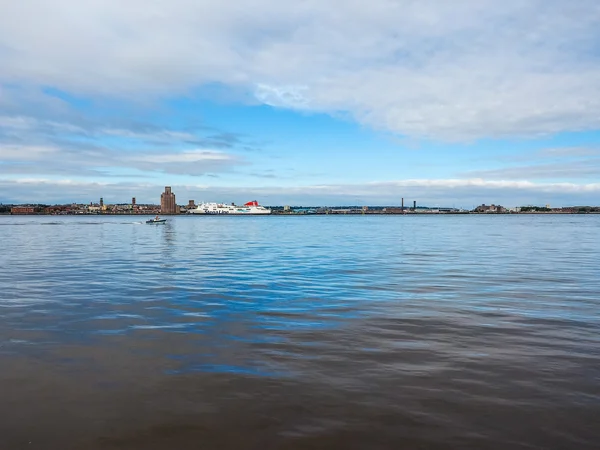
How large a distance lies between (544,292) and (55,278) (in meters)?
26.1

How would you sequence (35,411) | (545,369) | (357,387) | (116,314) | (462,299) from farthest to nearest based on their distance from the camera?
(462,299), (116,314), (545,369), (357,387), (35,411)

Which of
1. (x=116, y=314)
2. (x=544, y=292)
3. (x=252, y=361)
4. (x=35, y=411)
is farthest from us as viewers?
(x=544, y=292)

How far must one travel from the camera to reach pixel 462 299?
1886 centimetres

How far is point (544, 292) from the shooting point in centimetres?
2050

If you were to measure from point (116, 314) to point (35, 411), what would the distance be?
27.3ft

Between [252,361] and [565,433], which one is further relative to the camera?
[252,361]

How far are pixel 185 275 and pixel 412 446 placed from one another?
21.9 meters

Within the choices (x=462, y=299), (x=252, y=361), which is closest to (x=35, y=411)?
(x=252, y=361)

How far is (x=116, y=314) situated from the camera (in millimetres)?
16250

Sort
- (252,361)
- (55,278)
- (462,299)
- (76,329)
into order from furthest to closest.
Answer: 1. (55,278)
2. (462,299)
3. (76,329)
4. (252,361)

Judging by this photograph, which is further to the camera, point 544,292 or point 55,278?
point 55,278

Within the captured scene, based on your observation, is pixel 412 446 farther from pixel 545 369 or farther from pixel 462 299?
pixel 462 299

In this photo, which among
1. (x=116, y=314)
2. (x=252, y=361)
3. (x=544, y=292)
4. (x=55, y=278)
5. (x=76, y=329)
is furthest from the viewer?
(x=55, y=278)

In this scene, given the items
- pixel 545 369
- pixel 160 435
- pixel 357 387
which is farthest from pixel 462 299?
pixel 160 435
